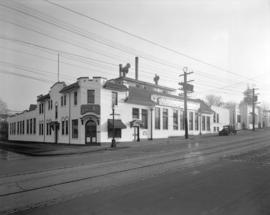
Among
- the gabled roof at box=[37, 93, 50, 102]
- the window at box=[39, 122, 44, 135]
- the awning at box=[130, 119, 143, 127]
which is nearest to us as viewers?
the awning at box=[130, 119, 143, 127]

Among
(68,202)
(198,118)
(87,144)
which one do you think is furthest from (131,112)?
(68,202)

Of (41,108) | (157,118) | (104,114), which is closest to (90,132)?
(104,114)

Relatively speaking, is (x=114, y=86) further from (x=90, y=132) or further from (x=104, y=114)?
(x=90, y=132)

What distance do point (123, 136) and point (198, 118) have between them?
20.2 metres

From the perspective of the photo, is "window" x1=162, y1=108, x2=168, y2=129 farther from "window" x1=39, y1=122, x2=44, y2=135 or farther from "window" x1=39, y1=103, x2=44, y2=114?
"window" x1=39, y1=103, x2=44, y2=114

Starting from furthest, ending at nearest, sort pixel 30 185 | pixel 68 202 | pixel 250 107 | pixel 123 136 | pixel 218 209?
pixel 250 107 → pixel 123 136 → pixel 30 185 → pixel 68 202 → pixel 218 209

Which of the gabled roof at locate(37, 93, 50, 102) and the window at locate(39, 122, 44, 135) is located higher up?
the gabled roof at locate(37, 93, 50, 102)

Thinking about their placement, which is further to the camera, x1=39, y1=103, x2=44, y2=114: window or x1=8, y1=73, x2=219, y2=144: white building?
x1=39, y1=103, x2=44, y2=114: window

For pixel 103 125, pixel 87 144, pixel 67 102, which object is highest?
pixel 67 102

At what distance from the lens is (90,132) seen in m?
Answer: 28.4

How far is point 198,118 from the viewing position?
45781 millimetres

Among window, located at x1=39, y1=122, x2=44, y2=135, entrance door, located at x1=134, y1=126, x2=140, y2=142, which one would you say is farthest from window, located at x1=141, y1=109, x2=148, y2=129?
window, located at x1=39, y1=122, x2=44, y2=135

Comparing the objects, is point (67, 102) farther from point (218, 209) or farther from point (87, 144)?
point (218, 209)

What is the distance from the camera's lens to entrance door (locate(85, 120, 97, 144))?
28.2 m
